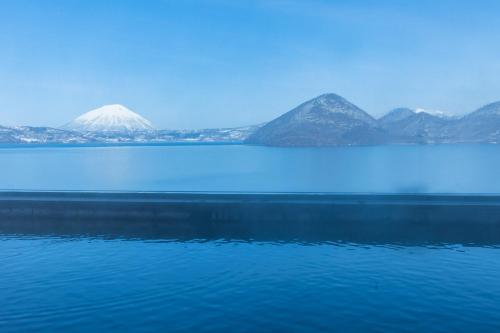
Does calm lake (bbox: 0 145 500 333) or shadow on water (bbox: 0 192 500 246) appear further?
shadow on water (bbox: 0 192 500 246)

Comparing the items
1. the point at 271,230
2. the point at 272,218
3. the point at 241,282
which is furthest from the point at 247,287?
the point at 272,218

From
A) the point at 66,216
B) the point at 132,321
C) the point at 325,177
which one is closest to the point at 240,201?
the point at 66,216

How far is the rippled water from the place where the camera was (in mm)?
10797

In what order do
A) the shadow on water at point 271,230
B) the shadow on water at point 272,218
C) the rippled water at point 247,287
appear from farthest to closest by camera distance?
the shadow on water at point 272,218 < the shadow on water at point 271,230 < the rippled water at point 247,287

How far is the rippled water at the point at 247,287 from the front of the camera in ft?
35.4

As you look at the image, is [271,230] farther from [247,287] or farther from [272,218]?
[247,287]

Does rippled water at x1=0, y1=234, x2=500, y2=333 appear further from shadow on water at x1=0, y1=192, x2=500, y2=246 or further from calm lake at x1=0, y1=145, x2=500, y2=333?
shadow on water at x1=0, y1=192, x2=500, y2=246

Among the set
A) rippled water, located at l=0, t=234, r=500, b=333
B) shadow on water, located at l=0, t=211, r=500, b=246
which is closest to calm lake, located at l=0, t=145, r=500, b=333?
rippled water, located at l=0, t=234, r=500, b=333

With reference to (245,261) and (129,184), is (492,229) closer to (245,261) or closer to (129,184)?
(245,261)

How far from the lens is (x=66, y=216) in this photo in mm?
23859

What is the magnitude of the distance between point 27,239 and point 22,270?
5.15m

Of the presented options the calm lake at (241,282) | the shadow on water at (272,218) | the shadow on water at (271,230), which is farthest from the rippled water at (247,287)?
the shadow on water at (272,218)

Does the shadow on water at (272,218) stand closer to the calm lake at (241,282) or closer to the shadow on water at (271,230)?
the shadow on water at (271,230)

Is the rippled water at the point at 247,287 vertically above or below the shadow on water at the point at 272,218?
below
